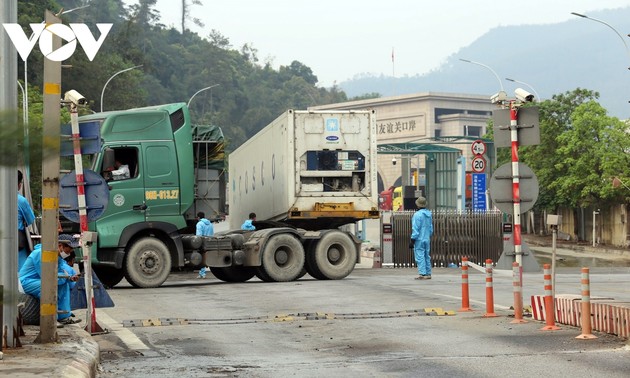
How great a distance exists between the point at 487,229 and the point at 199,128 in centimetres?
1359

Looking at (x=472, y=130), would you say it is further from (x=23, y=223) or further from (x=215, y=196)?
(x=23, y=223)

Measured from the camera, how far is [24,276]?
1273 centimetres

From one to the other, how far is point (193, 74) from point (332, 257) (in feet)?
403

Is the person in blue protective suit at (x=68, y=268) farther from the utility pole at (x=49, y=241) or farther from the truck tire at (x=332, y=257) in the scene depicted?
the truck tire at (x=332, y=257)

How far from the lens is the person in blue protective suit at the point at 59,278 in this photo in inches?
501

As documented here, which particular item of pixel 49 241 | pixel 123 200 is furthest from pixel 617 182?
pixel 49 241

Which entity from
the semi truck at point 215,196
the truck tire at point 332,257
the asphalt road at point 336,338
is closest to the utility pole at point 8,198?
the asphalt road at point 336,338

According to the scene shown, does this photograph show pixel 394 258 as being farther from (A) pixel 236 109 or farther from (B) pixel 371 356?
(A) pixel 236 109

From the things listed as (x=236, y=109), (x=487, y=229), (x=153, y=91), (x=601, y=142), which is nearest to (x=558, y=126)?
(x=601, y=142)

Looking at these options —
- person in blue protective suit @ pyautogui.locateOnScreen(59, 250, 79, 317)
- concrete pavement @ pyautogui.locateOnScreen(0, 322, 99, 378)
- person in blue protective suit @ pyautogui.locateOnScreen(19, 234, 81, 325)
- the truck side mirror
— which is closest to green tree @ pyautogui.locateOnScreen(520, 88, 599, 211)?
the truck side mirror

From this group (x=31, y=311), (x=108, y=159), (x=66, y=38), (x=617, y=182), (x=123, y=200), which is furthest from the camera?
(x=617, y=182)

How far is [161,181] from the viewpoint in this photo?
23.5m

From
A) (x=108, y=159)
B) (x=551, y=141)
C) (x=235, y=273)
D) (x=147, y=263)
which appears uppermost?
(x=551, y=141)

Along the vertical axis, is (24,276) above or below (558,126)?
below
